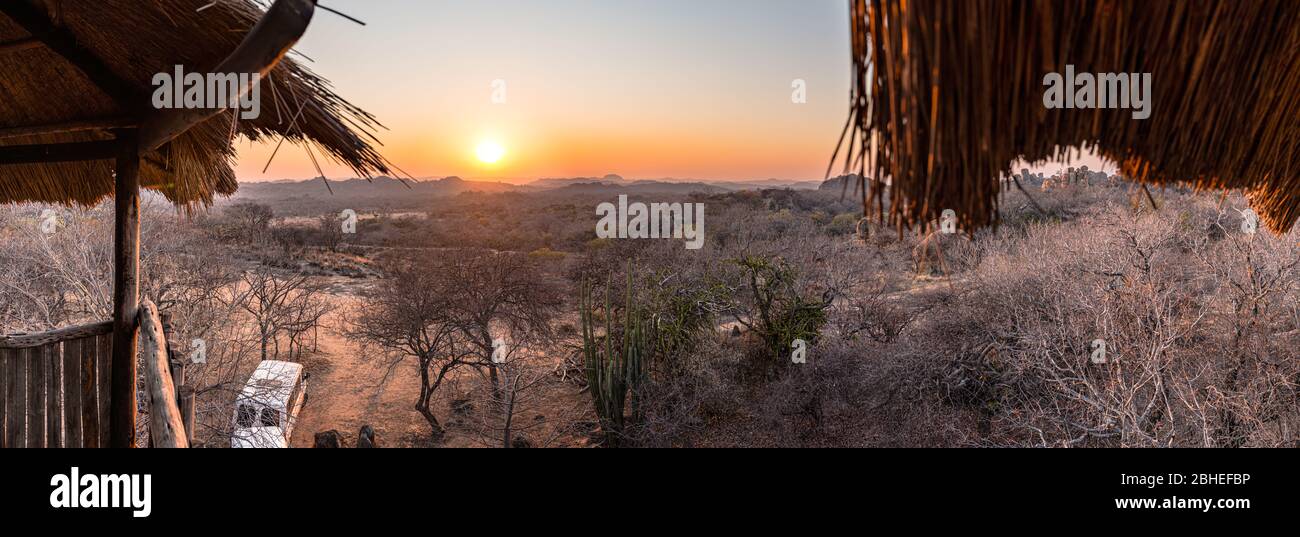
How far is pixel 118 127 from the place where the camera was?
3369mm

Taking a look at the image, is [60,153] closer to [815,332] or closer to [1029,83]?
[1029,83]

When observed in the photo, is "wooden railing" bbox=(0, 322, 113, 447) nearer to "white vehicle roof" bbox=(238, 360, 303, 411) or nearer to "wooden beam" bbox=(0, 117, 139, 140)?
"wooden beam" bbox=(0, 117, 139, 140)

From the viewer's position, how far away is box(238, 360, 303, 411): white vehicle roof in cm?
866

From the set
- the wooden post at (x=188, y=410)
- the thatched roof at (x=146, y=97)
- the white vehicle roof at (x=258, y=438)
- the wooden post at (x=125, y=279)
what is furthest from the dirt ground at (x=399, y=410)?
the wooden post at (x=125, y=279)

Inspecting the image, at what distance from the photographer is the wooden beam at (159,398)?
2.37 m

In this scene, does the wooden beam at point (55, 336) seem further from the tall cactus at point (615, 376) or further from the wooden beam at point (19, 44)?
the tall cactus at point (615, 376)

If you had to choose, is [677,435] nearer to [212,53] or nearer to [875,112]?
[212,53]

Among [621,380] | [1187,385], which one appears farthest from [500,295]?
[1187,385]

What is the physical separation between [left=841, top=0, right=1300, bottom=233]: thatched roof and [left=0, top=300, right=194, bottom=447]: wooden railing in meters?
3.06

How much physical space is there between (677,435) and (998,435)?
4.32m

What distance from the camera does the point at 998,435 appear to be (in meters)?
7.37

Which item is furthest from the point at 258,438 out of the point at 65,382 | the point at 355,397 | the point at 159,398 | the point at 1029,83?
the point at 1029,83
